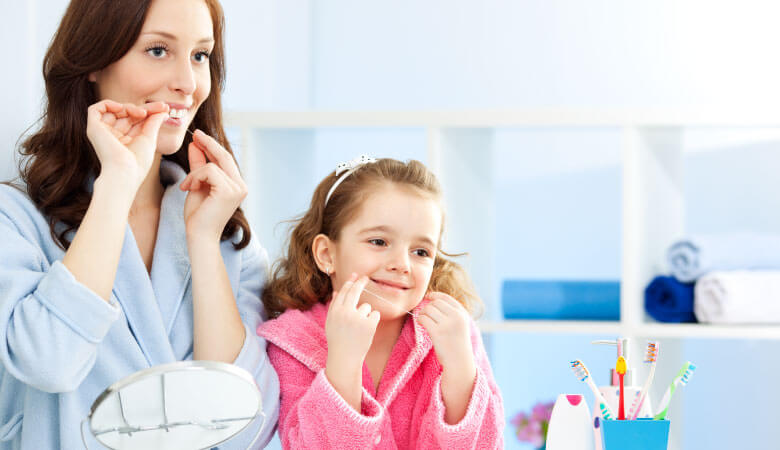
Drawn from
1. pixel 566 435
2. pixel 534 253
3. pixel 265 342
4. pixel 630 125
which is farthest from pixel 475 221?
pixel 566 435

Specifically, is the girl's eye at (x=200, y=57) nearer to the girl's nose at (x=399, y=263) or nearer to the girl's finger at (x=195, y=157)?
the girl's finger at (x=195, y=157)

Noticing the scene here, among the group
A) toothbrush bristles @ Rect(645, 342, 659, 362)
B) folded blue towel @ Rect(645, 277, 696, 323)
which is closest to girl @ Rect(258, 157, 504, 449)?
toothbrush bristles @ Rect(645, 342, 659, 362)

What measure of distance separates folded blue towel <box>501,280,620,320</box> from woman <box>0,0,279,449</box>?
0.76 m

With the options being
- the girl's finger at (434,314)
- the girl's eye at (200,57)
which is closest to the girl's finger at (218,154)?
the girl's eye at (200,57)

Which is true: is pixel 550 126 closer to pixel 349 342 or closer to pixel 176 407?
pixel 349 342

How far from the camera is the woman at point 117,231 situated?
2.90 ft

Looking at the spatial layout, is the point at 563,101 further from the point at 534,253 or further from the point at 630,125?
the point at 630,125

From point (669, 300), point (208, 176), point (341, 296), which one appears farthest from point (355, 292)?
point (669, 300)

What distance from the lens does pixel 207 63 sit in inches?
44.8

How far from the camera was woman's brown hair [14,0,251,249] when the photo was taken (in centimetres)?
102

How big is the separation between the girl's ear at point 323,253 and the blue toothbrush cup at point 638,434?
48 cm

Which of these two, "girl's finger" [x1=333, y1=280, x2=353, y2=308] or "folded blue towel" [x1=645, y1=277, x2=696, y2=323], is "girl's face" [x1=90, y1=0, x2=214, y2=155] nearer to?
"girl's finger" [x1=333, y1=280, x2=353, y2=308]

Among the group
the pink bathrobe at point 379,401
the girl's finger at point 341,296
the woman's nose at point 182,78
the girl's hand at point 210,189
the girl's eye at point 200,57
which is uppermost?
the girl's eye at point 200,57

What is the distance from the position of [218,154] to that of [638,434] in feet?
2.20
